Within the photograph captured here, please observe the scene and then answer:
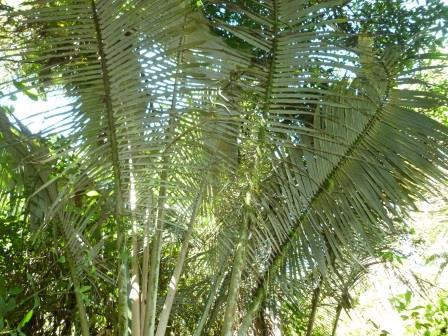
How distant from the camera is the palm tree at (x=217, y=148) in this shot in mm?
1643

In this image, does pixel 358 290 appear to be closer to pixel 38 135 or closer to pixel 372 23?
pixel 372 23

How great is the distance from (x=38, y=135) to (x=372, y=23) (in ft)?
7.82

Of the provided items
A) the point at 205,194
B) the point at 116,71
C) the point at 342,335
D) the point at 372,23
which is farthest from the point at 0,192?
the point at 342,335

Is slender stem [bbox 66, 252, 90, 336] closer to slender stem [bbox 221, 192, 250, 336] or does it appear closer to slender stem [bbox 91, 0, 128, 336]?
slender stem [bbox 91, 0, 128, 336]

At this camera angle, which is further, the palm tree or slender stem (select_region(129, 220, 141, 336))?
slender stem (select_region(129, 220, 141, 336))

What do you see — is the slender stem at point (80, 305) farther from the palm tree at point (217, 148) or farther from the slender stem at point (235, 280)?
the slender stem at point (235, 280)

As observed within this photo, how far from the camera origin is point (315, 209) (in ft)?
7.73

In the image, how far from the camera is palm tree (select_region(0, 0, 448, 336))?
5.39 ft

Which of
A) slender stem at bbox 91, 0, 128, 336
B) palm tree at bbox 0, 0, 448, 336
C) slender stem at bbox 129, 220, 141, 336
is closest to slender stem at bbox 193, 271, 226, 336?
palm tree at bbox 0, 0, 448, 336

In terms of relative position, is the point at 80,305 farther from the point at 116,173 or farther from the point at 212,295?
the point at 116,173

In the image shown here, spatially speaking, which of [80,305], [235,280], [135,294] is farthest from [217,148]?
[80,305]

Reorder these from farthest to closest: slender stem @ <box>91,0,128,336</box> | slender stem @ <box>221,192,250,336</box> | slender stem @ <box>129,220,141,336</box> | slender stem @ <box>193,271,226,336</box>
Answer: slender stem @ <box>193,271,226,336</box> < slender stem @ <box>129,220,141,336</box> < slender stem @ <box>221,192,250,336</box> < slender stem @ <box>91,0,128,336</box>

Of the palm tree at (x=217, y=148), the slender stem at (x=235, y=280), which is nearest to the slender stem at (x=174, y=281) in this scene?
the palm tree at (x=217, y=148)

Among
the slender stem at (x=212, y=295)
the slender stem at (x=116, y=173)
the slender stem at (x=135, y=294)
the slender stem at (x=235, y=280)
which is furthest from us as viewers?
the slender stem at (x=212, y=295)
